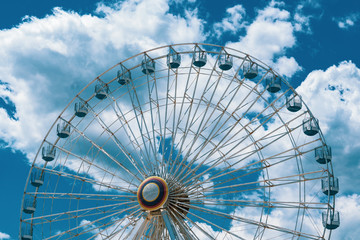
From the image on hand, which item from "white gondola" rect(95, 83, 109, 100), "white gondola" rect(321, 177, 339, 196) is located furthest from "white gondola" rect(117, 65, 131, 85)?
"white gondola" rect(321, 177, 339, 196)

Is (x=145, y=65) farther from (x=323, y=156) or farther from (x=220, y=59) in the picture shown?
(x=323, y=156)

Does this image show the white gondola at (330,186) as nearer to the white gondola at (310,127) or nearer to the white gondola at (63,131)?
the white gondola at (310,127)

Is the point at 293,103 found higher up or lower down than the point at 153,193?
higher up

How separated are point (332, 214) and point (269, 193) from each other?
4.63m

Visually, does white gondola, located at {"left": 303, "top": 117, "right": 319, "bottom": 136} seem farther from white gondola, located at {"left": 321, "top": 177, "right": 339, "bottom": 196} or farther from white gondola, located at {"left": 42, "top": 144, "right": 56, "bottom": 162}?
white gondola, located at {"left": 42, "top": 144, "right": 56, "bottom": 162}

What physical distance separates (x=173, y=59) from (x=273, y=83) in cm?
630

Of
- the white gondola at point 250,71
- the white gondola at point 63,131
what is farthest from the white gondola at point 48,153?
the white gondola at point 250,71

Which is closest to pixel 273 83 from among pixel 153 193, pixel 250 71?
pixel 250 71

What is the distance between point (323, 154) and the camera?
1261 inches

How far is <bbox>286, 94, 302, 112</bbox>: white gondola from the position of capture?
32781 millimetres

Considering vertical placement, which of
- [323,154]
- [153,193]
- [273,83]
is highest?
[273,83]

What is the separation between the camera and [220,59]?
33.0m

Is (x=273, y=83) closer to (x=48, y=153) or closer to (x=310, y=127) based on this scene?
(x=310, y=127)

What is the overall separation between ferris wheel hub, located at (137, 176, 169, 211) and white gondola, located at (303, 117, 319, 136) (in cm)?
930
